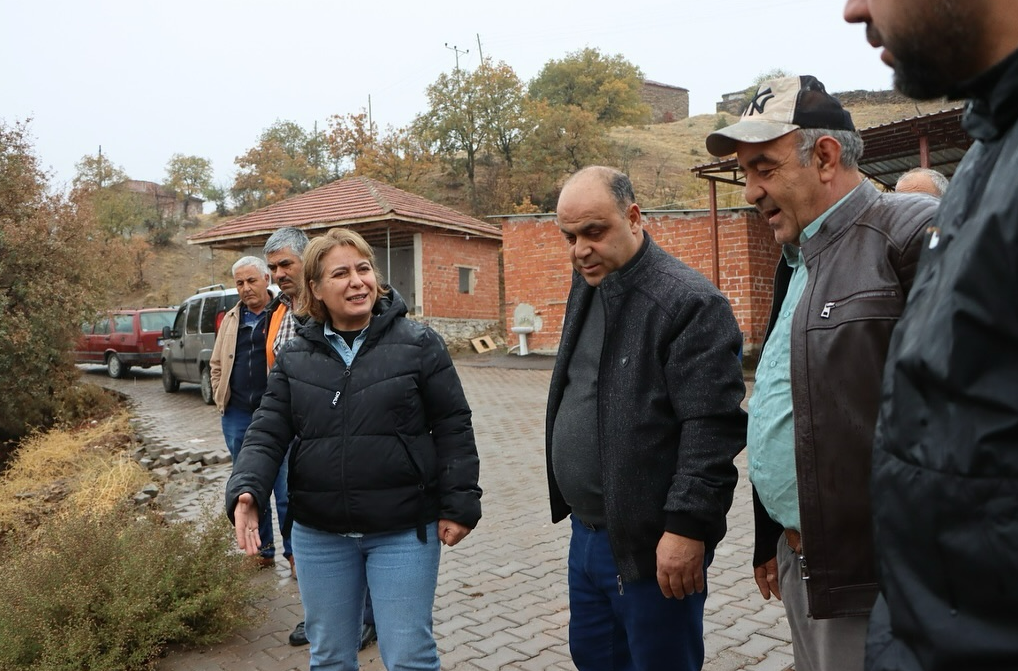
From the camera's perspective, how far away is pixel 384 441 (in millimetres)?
3004

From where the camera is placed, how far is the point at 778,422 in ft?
7.09

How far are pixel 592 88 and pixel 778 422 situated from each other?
180 feet

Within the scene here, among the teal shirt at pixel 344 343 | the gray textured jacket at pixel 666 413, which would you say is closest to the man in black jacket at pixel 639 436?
the gray textured jacket at pixel 666 413

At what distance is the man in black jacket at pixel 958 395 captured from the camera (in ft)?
3.15

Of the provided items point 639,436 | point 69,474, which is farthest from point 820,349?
point 69,474

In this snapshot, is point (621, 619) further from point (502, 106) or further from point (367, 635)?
point (502, 106)

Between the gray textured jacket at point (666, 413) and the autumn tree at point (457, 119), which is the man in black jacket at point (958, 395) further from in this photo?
the autumn tree at point (457, 119)

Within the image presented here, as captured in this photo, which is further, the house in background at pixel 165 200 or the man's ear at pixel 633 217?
the house in background at pixel 165 200

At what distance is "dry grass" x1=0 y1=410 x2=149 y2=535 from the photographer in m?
8.53

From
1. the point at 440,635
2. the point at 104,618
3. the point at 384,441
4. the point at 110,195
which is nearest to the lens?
the point at 384,441

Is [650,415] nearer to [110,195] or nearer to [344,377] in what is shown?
[344,377]

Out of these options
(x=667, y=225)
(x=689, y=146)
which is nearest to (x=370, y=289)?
(x=667, y=225)

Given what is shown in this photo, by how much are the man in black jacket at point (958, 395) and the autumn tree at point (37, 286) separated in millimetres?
14199

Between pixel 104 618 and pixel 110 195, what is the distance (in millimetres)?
49735
